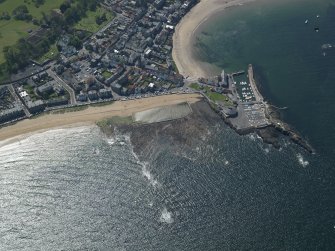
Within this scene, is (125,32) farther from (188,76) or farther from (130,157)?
(130,157)

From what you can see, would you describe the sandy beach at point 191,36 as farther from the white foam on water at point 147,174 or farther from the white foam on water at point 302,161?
the white foam on water at point 302,161

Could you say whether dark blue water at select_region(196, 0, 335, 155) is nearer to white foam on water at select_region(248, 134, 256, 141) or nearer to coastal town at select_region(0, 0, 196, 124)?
white foam on water at select_region(248, 134, 256, 141)

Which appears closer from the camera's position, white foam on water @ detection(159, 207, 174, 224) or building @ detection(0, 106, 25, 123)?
white foam on water @ detection(159, 207, 174, 224)

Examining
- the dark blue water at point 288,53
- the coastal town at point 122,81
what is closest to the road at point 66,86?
the coastal town at point 122,81

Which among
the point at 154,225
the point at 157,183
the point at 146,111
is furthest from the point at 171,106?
the point at 154,225

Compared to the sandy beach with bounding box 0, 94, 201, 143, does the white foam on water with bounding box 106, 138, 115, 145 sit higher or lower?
lower

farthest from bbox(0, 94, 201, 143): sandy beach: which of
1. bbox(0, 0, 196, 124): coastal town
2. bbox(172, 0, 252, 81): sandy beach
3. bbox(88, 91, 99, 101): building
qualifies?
bbox(172, 0, 252, 81): sandy beach
